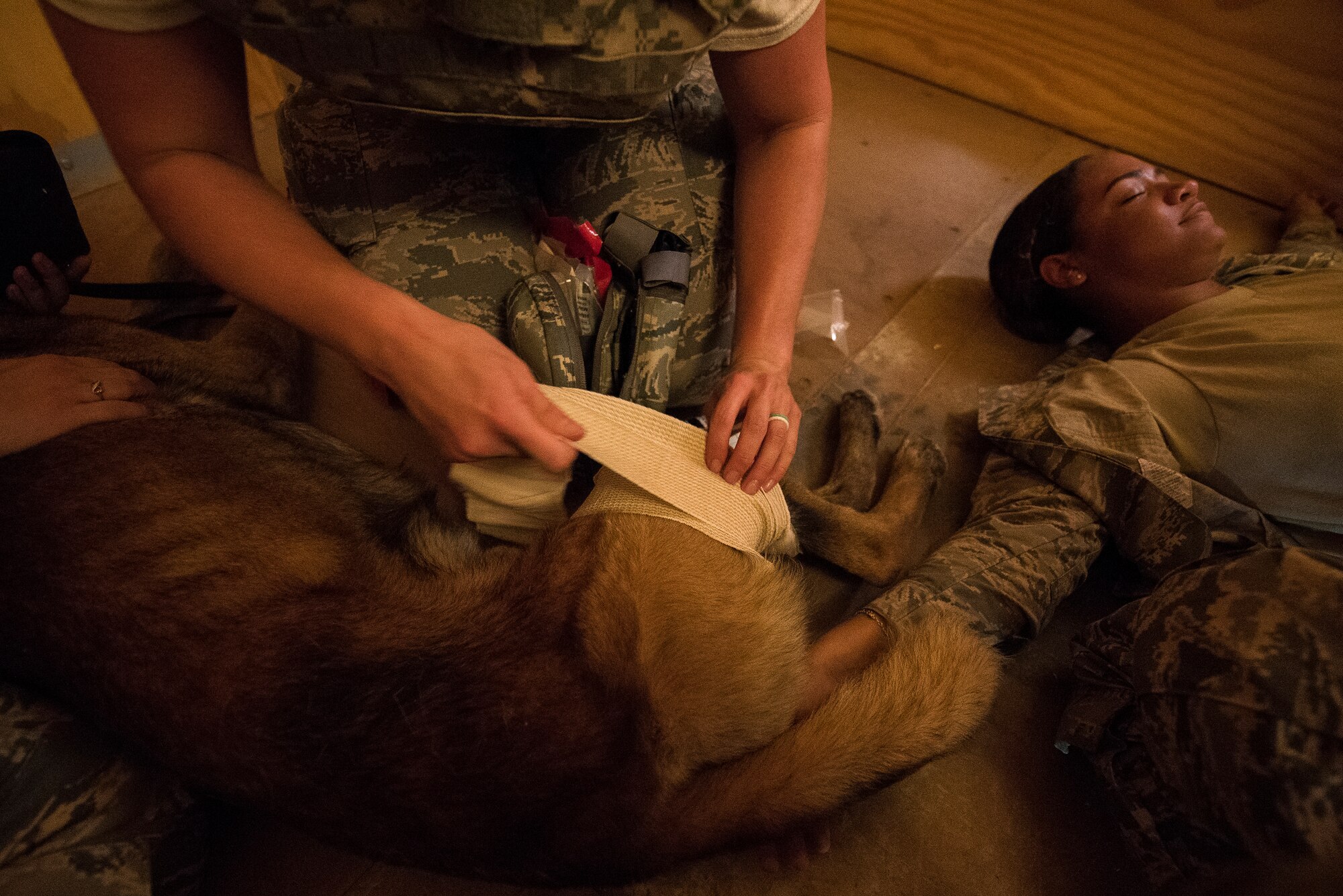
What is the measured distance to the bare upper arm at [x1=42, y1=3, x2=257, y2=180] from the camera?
2.48 ft

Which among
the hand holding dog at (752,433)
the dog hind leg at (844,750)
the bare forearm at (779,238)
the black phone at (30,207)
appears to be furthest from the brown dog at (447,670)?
the black phone at (30,207)

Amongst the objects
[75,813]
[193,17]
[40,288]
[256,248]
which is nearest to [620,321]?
[256,248]

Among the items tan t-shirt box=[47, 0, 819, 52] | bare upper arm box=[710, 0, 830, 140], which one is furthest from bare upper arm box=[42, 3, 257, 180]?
bare upper arm box=[710, 0, 830, 140]

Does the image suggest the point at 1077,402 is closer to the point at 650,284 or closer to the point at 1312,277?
the point at 1312,277

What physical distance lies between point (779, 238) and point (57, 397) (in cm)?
113

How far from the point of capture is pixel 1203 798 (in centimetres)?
75

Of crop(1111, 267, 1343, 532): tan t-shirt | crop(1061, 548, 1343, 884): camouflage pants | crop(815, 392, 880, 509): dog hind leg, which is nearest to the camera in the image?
crop(1061, 548, 1343, 884): camouflage pants

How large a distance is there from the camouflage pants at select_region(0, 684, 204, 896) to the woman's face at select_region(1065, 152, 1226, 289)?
197 cm

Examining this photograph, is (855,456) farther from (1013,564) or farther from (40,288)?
(40,288)

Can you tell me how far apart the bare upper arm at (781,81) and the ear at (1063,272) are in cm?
79

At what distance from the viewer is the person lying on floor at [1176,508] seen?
27.3 inches

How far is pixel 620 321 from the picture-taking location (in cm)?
112

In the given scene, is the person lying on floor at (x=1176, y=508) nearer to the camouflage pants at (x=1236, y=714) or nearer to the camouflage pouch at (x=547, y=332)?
the camouflage pants at (x=1236, y=714)

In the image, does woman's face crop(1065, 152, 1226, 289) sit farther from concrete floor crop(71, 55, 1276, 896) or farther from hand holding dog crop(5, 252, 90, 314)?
hand holding dog crop(5, 252, 90, 314)
